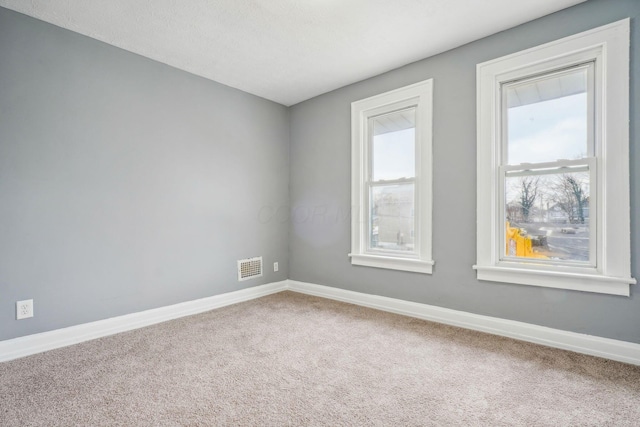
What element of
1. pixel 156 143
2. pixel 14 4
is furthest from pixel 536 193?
pixel 14 4

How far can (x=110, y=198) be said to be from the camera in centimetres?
262

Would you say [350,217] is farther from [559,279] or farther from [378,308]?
[559,279]

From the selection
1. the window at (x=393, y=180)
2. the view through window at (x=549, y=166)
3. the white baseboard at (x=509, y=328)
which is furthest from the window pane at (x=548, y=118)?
the white baseboard at (x=509, y=328)

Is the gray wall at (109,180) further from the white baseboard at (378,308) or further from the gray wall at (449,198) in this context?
the gray wall at (449,198)

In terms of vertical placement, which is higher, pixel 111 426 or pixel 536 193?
pixel 536 193

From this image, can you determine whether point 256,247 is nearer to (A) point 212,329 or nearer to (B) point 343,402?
(A) point 212,329

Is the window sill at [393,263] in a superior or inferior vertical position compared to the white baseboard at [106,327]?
superior

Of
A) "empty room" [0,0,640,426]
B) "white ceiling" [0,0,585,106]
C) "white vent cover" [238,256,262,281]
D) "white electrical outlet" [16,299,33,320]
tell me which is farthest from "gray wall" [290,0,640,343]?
"white electrical outlet" [16,299,33,320]

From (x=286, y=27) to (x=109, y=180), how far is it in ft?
6.60

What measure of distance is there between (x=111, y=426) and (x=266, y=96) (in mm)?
3517

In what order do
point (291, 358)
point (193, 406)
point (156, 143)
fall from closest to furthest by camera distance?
point (193, 406) → point (291, 358) → point (156, 143)

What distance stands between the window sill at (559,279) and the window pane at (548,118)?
892 millimetres

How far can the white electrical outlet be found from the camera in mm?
2188

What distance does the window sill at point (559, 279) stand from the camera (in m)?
2.04
